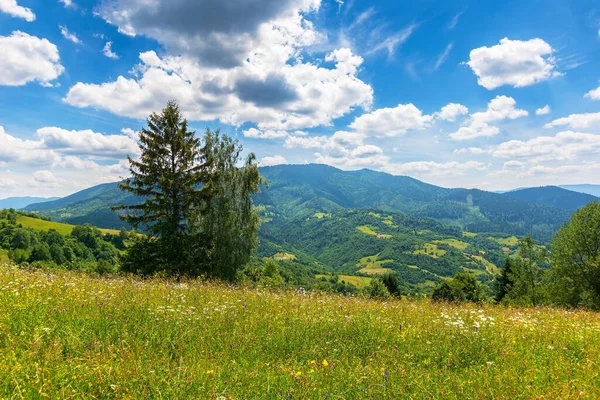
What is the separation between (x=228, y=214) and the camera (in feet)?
86.2

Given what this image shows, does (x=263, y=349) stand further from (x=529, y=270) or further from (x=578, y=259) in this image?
(x=529, y=270)

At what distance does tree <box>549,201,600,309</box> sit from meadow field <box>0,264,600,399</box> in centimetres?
2855

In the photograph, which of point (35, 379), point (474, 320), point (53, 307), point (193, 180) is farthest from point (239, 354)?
point (193, 180)

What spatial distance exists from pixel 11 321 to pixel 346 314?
6095 millimetres

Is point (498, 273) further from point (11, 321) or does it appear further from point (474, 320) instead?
point (11, 321)

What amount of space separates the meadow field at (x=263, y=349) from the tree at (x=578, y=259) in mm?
28552

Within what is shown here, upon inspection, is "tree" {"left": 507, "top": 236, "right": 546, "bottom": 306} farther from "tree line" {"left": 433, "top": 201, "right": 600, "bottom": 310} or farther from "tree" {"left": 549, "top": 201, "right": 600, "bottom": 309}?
"tree" {"left": 549, "top": 201, "right": 600, "bottom": 309}

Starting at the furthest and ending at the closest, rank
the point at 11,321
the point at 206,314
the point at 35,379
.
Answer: the point at 206,314 → the point at 11,321 → the point at 35,379

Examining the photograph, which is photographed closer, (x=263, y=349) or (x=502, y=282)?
(x=263, y=349)

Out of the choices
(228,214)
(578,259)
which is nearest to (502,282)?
(578,259)

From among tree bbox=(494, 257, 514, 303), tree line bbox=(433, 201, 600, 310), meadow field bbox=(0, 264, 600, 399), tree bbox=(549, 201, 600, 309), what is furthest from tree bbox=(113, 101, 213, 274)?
tree bbox=(494, 257, 514, 303)

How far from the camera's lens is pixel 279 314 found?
667 cm

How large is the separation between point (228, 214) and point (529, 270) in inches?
1580

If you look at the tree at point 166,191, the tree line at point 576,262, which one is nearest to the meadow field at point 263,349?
the tree at point 166,191
